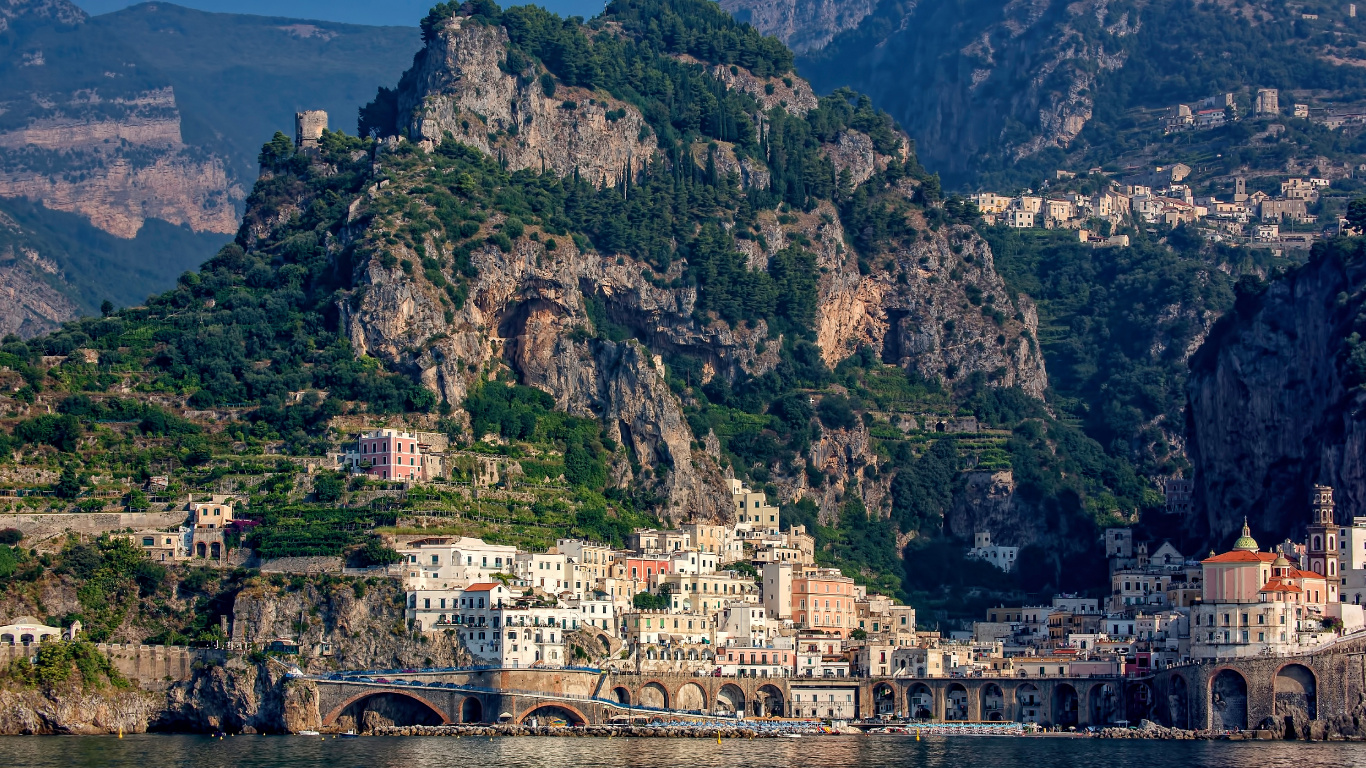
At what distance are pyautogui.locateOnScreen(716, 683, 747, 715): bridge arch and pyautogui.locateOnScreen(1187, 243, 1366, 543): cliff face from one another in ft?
126

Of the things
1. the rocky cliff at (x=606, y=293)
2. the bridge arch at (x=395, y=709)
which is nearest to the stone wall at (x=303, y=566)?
the bridge arch at (x=395, y=709)

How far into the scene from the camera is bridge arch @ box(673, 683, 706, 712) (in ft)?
429

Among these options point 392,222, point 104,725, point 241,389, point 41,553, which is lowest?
point 104,725

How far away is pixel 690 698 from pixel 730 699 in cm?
284

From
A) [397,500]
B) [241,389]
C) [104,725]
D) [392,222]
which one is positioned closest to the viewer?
[104,725]

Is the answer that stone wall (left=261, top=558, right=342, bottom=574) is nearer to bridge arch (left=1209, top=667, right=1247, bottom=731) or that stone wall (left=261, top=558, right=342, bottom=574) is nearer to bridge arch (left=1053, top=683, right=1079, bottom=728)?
bridge arch (left=1053, top=683, right=1079, bottom=728)

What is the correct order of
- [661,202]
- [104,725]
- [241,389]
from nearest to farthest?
[104,725]
[241,389]
[661,202]

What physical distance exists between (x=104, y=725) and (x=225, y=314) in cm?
4015

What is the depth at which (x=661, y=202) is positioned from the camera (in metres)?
179

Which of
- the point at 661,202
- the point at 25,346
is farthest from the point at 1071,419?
the point at 25,346

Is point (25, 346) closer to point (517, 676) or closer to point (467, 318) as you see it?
point (467, 318)

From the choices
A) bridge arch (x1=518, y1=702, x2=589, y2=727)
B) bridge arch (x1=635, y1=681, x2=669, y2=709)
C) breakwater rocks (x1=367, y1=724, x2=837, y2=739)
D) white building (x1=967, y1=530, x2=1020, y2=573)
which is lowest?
breakwater rocks (x1=367, y1=724, x2=837, y2=739)

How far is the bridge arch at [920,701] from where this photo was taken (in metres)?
135

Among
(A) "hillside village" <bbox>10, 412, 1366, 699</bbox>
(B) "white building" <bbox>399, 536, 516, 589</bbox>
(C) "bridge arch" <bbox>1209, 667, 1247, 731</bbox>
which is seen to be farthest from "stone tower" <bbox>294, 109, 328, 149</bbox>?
(C) "bridge arch" <bbox>1209, 667, 1247, 731</bbox>
